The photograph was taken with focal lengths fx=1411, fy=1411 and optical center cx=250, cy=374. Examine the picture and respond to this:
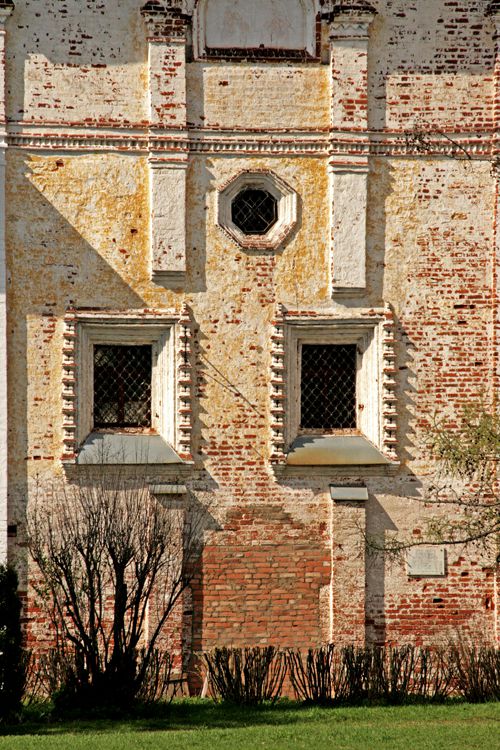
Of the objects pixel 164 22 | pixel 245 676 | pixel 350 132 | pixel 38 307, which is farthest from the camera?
pixel 350 132

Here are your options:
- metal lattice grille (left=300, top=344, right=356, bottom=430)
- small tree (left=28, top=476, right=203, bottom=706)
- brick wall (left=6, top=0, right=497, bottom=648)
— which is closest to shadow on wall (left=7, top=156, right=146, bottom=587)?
brick wall (left=6, top=0, right=497, bottom=648)

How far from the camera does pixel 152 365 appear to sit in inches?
699

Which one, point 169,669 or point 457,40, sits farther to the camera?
point 457,40

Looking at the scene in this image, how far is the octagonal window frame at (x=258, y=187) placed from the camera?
58.1 ft

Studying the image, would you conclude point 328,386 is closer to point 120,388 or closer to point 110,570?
point 120,388

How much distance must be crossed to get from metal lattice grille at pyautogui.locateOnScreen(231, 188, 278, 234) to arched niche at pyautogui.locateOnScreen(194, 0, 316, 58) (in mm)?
1769

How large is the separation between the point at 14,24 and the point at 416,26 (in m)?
5.05

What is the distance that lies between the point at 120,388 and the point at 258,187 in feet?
10.1

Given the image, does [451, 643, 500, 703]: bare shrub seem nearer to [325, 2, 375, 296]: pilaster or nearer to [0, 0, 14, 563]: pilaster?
[325, 2, 375, 296]: pilaster

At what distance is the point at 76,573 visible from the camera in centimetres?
1653

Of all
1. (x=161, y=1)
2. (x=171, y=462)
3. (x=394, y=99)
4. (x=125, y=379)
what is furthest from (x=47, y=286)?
(x=394, y=99)

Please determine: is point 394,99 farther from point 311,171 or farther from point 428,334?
point 428,334

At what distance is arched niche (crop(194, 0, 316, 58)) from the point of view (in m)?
17.8

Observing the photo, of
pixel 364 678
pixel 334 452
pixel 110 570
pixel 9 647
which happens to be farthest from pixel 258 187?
pixel 9 647
